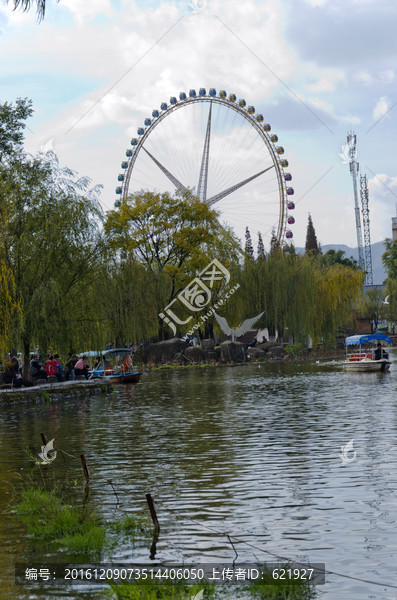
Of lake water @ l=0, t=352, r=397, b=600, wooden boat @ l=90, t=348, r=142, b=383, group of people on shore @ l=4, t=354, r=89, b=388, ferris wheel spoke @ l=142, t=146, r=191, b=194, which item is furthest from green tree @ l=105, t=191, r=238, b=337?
lake water @ l=0, t=352, r=397, b=600

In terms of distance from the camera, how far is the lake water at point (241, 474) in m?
8.27

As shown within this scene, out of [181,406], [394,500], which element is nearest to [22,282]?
[181,406]

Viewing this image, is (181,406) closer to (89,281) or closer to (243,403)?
(243,403)

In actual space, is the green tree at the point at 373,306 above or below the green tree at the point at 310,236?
below

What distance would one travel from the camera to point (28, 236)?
101 feet

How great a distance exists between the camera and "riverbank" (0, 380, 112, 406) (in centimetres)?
2864

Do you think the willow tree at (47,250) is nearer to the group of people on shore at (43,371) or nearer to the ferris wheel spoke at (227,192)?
the group of people on shore at (43,371)

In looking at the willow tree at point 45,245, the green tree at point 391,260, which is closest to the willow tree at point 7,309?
the willow tree at point 45,245

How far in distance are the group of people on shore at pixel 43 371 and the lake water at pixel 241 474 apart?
3990mm

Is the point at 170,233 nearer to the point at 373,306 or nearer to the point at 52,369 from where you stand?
the point at 52,369

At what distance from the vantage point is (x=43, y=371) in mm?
34125

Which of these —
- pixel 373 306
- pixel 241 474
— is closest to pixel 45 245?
pixel 241 474

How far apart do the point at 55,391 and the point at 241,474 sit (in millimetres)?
19615

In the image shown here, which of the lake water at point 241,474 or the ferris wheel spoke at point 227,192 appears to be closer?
the lake water at point 241,474
